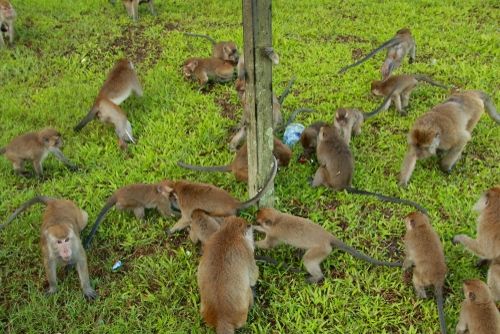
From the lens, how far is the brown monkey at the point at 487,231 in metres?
4.85

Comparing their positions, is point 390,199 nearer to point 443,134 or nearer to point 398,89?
point 443,134

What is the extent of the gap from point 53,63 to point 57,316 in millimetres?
5993

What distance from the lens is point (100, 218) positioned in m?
5.69

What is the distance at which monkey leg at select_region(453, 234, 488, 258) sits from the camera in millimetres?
4985

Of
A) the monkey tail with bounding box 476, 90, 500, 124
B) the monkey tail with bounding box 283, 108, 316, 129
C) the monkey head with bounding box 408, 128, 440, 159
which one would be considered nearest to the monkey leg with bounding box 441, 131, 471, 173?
the monkey head with bounding box 408, 128, 440, 159

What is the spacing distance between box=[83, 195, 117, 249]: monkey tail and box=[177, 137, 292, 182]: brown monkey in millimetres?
969

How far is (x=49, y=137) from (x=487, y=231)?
4966mm

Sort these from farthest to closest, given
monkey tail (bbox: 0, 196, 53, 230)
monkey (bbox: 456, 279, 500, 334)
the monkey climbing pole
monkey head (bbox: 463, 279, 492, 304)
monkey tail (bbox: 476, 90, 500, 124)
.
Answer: monkey tail (bbox: 476, 90, 500, 124), monkey tail (bbox: 0, 196, 53, 230), the monkey climbing pole, monkey head (bbox: 463, 279, 492, 304), monkey (bbox: 456, 279, 500, 334)

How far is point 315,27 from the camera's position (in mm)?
10844

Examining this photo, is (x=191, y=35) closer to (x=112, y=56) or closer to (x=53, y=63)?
(x=112, y=56)

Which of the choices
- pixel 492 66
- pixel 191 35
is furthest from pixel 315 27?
pixel 492 66

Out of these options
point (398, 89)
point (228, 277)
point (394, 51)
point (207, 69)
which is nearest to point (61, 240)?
point (228, 277)

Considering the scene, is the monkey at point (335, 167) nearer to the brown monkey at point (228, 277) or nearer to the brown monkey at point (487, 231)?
the brown monkey at point (487, 231)

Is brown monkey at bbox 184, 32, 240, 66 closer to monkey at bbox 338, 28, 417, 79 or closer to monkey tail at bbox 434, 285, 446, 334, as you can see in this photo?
monkey at bbox 338, 28, 417, 79
